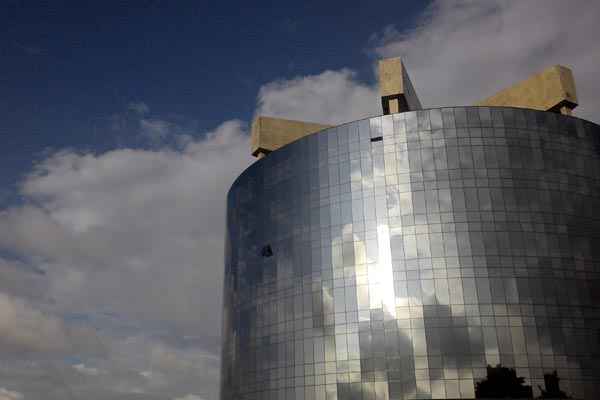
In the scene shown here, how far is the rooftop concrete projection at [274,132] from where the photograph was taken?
7831cm

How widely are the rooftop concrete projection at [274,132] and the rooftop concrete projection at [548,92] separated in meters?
24.5

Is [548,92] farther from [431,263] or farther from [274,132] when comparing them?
[274,132]

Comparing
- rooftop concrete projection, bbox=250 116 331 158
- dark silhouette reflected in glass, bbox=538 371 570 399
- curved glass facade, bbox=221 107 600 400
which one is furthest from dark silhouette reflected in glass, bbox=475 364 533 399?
rooftop concrete projection, bbox=250 116 331 158

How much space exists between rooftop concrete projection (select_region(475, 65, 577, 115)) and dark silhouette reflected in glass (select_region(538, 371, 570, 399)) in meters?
30.3

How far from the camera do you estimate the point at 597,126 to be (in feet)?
212

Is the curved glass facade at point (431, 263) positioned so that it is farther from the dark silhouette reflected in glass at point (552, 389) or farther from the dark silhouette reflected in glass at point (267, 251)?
the dark silhouette reflected in glass at point (267, 251)

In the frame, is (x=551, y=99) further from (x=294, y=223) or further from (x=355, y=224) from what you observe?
(x=294, y=223)

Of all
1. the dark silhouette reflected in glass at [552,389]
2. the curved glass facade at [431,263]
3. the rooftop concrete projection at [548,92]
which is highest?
the rooftop concrete projection at [548,92]

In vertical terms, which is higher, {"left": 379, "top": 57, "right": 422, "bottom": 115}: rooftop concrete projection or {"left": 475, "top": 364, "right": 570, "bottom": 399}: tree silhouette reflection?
{"left": 379, "top": 57, "right": 422, "bottom": 115}: rooftop concrete projection

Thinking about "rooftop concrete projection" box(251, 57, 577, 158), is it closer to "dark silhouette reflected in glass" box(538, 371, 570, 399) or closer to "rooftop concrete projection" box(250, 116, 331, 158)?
"rooftop concrete projection" box(250, 116, 331, 158)

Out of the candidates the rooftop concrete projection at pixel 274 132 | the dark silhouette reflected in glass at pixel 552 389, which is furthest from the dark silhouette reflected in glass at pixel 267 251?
the dark silhouette reflected in glass at pixel 552 389

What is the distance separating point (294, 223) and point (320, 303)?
9.80 meters

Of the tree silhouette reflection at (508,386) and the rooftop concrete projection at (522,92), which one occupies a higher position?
the rooftop concrete projection at (522,92)

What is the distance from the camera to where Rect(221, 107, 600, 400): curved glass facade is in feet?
178
